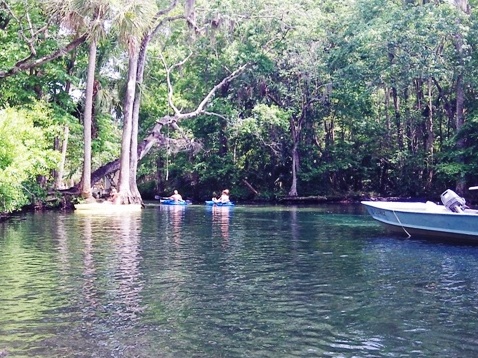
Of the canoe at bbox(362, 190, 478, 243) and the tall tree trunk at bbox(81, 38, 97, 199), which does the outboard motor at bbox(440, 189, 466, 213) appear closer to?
Answer: the canoe at bbox(362, 190, 478, 243)

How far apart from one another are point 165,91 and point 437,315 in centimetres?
3562

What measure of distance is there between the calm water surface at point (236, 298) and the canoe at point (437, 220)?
62cm

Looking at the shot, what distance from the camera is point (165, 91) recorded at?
4088 centimetres

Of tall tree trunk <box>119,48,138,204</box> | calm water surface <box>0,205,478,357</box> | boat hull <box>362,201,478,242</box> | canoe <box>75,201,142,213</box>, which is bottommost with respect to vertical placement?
calm water surface <box>0,205,478,357</box>

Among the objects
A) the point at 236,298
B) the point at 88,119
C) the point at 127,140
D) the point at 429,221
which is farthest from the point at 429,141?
the point at 236,298

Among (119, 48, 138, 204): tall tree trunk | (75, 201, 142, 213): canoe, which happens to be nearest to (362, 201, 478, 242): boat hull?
(75, 201, 142, 213): canoe

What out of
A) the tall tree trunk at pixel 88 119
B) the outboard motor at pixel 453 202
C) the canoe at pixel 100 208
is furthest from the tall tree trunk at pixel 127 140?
the outboard motor at pixel 453 202

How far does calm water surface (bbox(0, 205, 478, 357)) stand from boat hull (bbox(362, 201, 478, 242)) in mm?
611

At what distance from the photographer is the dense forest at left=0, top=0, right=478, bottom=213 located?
30.5m

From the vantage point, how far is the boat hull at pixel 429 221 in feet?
47.3

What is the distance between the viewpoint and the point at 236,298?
25.8ft

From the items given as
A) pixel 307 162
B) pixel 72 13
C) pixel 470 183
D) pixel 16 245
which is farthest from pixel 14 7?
pixel 470 183

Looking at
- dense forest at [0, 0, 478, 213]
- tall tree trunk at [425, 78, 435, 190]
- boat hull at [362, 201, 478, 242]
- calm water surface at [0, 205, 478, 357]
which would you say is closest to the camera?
calm water surface at [0, 205, 478, 357]

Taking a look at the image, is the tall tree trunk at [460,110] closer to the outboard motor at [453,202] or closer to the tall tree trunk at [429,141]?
the tall tree trunk at [429,141]
